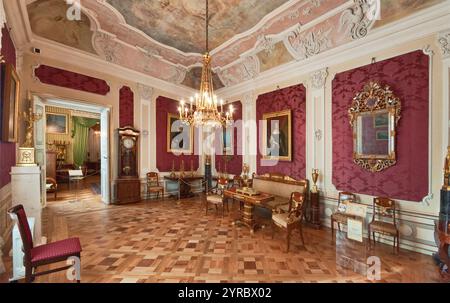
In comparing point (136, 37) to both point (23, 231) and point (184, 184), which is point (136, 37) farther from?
point (23, 231)

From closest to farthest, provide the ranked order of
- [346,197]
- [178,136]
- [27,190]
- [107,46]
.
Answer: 1. [27,190]
2. [346,197]
3. [107,46]
4. [178,136]

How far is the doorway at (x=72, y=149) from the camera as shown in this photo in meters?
6.04

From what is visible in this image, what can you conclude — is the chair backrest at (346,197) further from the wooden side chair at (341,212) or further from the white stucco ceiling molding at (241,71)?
the white stucco ceiling molding at (241,71)

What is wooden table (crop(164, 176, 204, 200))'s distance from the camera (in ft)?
24.5

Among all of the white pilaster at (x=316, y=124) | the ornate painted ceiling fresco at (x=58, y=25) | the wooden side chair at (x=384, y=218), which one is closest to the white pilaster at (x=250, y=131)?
the white pilaster at (x=316, y=124)

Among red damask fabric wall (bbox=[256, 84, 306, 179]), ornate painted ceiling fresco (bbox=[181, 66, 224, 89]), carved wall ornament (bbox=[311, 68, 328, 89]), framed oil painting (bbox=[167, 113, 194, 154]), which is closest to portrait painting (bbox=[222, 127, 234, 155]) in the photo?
framed oil painting (bbox=[167, 113, 194, 154])

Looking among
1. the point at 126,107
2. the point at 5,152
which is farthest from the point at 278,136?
the point at 5,152

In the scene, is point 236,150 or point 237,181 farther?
point 236,150

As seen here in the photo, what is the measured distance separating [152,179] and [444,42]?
797 cm

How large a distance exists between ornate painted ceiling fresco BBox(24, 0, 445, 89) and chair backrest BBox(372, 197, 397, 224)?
3410 mm

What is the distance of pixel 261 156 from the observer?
6.61 metres

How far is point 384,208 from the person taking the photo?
395 centimetres

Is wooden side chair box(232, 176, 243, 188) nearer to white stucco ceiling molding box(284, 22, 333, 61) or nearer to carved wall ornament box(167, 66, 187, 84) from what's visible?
white stucco ceiling molding box(284, 22, 333, 61)
